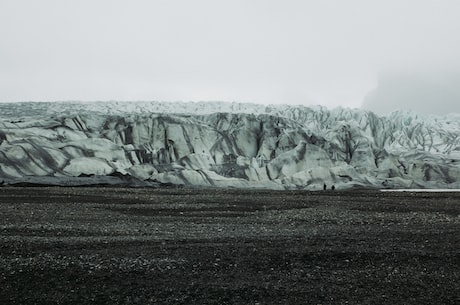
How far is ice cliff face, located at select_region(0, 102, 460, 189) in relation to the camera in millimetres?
48594

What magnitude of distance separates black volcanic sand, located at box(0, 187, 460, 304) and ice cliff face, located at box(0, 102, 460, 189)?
27962 millimetres

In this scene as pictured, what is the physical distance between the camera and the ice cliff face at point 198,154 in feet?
159

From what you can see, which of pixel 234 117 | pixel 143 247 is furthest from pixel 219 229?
pixel 234 117

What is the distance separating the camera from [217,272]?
10.1 meters

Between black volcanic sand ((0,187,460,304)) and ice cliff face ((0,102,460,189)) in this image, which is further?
ice cliff face ((0,102,460,189))

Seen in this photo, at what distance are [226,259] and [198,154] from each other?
5003 centimetres

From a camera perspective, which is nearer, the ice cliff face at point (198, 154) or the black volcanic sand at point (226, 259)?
the black volcanic sand at point (226, 259)

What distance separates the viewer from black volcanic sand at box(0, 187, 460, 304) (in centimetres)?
883

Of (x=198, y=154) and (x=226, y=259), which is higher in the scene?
(x=226, y=259)

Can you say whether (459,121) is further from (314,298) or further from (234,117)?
(314,298)

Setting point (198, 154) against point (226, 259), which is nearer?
point (226, 259)

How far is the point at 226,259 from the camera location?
11.1m

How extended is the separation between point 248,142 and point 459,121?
7250 cm

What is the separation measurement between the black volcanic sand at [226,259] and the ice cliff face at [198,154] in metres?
28.0
